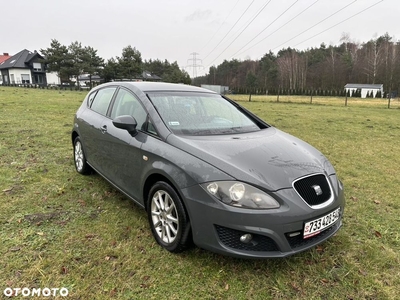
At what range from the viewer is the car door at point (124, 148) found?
290 cm

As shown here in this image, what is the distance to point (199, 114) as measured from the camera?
3230 millimetres

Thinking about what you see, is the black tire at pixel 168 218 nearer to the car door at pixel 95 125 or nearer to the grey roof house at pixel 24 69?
the car door at pixel 95 125

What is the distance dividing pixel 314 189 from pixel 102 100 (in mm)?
3027

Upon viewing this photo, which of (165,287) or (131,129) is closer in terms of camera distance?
(165,287)

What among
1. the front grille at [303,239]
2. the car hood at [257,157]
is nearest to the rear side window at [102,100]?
the car hood at [257,157]

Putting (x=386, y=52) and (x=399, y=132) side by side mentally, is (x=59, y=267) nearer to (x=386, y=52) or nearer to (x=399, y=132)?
(x=399, y=132)

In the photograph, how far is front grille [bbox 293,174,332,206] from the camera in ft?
7.38

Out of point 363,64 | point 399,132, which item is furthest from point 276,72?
point 399,132

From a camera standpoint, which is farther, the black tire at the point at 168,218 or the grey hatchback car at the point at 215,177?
the black tire at the point at 168,218

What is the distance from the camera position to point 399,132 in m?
9.69

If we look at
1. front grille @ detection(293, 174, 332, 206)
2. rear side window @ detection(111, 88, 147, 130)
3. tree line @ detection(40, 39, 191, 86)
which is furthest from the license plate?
tree line @ detection(40, 39, 191, 86)

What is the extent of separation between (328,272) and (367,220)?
1287 millimetres

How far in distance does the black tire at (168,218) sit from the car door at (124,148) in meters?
0.31

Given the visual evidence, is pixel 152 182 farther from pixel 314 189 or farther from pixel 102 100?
pixel 102 100
